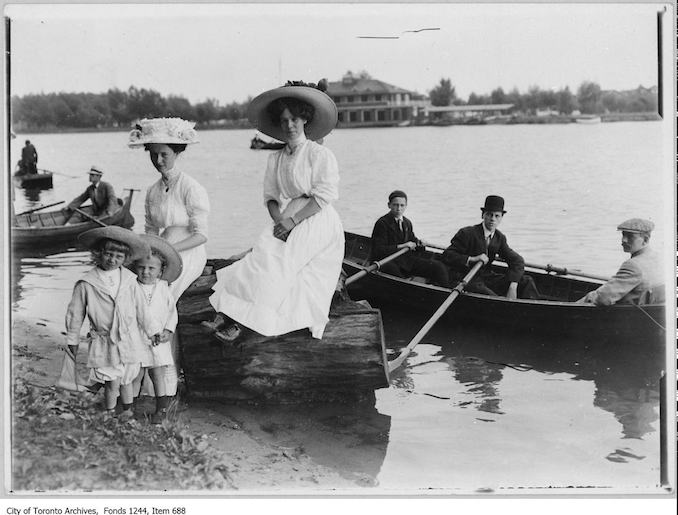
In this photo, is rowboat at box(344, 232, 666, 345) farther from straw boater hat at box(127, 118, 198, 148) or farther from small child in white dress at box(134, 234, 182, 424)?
straw boater hat at box(127, 118, 198, 148)

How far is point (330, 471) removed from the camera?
5391 millimetres

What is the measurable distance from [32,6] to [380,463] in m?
4.11

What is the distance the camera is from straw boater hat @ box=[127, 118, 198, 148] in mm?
5602

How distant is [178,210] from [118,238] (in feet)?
2.47

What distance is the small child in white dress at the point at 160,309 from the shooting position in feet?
18.0

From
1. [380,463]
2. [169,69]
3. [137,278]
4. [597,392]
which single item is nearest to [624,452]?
[597,392]

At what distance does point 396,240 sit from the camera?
29.7ft

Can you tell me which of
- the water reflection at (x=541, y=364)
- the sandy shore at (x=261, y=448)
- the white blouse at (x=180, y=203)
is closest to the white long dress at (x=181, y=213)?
the white blouse at (x=180, y=203)

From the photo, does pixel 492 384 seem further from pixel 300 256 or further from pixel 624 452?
pixel 300 256

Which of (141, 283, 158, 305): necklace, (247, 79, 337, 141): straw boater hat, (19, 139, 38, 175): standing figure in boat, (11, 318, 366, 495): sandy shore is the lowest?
(11, 318, 366, 495): sandy shore

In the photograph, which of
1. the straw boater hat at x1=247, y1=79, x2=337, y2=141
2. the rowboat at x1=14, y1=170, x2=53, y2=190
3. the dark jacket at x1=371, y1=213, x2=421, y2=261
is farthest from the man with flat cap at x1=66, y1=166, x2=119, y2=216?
the straw boater hat at x1=247, y1=79, x2=337, y2=141

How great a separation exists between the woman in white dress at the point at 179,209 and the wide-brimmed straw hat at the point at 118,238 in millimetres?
485

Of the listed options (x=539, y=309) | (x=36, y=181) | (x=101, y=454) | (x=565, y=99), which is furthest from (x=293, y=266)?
(x=36, y=181)

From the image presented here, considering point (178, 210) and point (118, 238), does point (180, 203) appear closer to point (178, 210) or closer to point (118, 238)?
point (178, 210)
